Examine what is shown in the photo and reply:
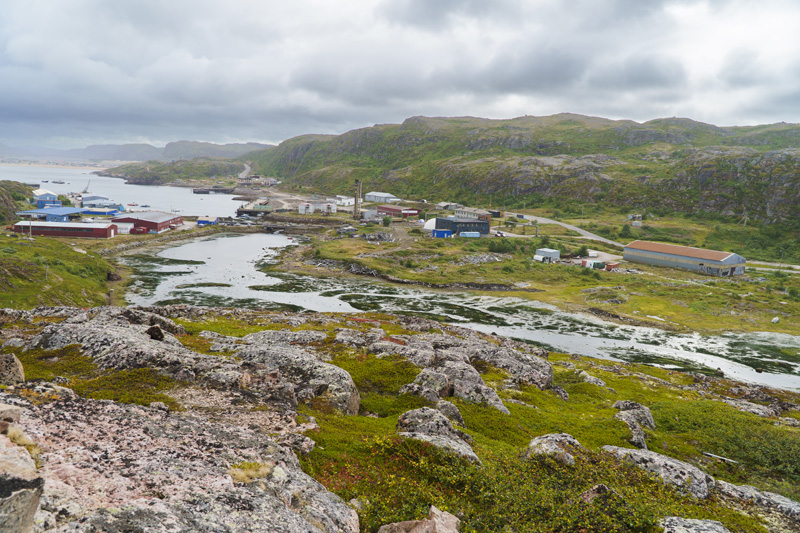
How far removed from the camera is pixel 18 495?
6.71 meters

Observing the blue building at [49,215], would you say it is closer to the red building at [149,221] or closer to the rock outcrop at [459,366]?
the red building at [149,221]

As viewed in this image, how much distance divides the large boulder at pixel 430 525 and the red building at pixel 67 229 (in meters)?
153

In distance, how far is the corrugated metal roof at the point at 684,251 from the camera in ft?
378

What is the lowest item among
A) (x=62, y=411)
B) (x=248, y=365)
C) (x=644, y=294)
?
(x=644, y=294)

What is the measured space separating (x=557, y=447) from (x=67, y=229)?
154965mm

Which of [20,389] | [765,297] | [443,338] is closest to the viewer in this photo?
[20,389]

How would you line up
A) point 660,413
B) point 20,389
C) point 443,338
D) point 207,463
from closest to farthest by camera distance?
point 207,463
point 20,389
point 660,413
point 443,338

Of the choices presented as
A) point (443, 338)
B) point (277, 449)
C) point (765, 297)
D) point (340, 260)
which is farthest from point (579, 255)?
point (277, 449)

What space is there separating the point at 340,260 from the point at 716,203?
185235 millimetres

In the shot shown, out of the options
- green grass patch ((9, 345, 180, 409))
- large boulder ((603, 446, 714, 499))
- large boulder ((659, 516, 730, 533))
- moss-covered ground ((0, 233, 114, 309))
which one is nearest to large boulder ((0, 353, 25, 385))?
green grass patch ((9, 345, 180, 409))

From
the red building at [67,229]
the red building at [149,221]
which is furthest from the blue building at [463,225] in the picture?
the red building at [67,229]

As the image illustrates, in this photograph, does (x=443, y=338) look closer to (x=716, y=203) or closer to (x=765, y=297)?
(x=765, y=297)

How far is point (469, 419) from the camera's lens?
73.0ft

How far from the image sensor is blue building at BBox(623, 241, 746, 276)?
114m
